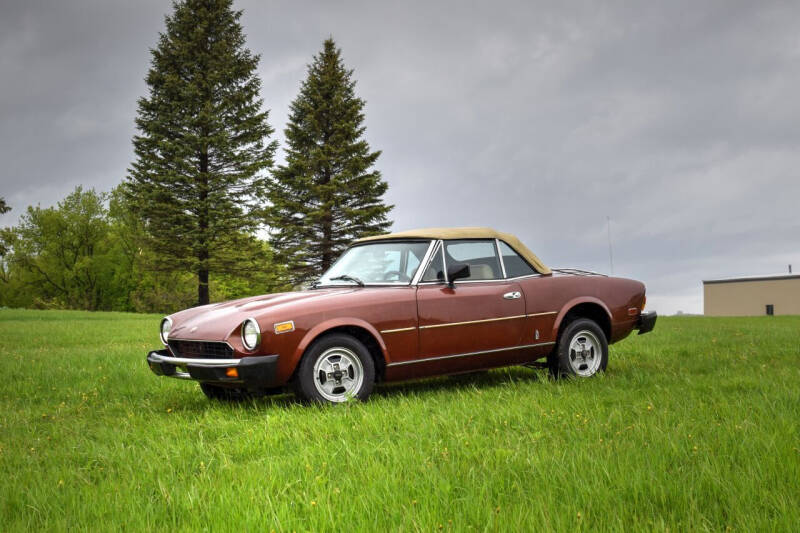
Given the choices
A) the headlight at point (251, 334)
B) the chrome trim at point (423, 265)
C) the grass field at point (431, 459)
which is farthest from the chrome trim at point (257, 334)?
the chrome trim at point (423, 265)

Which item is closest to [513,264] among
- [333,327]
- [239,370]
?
[333,327]

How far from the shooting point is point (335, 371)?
5535mm

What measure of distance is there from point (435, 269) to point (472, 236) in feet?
2.33

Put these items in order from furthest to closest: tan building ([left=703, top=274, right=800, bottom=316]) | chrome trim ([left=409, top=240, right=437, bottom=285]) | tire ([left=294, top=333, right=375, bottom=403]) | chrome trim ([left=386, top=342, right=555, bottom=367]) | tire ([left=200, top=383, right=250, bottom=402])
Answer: tan building ([left=703, top=274, right=800, bottom=316])
tire ([left=200, top=383, right=250, bottom=402])
chrome trim ([left=409, top=240, right=437, bottom=285])
chrome trim ([left=386, top=342, right=555, bottom=367])
tire ([left=294, top=333, right=375, bottom=403])

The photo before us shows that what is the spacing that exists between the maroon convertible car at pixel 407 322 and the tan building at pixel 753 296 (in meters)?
45.7

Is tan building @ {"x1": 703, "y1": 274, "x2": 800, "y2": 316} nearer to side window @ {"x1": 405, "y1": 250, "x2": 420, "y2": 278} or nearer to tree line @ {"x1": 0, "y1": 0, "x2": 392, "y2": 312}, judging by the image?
tree line @ {"x1": 0, "y1": 0, "x2": 392, "y2": 312}

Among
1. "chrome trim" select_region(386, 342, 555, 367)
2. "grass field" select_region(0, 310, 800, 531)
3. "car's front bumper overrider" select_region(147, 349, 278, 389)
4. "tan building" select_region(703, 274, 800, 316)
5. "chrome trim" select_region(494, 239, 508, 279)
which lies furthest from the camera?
"tan building" select_region(703, 274, 800, 316)

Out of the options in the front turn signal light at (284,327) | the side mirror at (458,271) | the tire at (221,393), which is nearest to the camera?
the front turn signal light at (284,327)

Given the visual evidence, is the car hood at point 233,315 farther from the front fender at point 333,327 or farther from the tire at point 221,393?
the tire at point 221,393

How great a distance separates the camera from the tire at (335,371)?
535cm

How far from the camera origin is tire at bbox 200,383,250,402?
A: 21.4 feet

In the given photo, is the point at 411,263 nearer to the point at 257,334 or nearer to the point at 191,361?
the point at 257,334

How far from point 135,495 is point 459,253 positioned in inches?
162

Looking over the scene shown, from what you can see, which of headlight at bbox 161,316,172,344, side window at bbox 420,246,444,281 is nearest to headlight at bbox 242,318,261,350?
headlight at bbox 161,316,172,344
